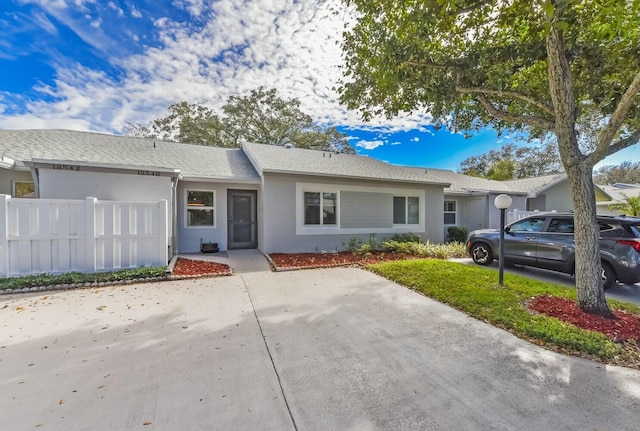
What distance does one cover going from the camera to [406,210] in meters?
11.5

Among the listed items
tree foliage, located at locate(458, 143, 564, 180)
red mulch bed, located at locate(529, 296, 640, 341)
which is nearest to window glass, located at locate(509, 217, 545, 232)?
red mulch bed, located at locate(529, 296, 640, 341)

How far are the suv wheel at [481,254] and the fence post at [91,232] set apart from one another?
10220mm

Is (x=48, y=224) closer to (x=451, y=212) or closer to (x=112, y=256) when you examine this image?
(x=112, y=256)

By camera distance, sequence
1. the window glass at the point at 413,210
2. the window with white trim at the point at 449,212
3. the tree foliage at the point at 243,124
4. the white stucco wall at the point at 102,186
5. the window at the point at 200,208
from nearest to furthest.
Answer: the white stucco wall at the point at 102,186
the window at the point at 200,208
the window glass at the point at 413,210
the window with white trim at the point at 449,212
the tree foliage at the point at 243,124

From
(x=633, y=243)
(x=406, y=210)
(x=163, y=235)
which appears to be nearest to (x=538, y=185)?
(x=406, y=210)

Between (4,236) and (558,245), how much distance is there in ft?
39.9

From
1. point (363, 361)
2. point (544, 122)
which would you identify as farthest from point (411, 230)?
point (363, 361)

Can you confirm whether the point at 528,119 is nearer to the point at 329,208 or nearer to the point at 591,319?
the point at 591,319

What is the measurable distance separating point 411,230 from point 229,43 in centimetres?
995

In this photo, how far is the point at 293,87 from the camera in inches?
450

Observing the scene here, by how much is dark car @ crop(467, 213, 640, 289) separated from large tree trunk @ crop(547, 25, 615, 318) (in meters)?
2.35

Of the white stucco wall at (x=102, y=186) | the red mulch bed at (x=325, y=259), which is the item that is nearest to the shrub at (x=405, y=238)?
the red mulch bed at (x=325, y=259)

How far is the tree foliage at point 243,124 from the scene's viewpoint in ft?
74.0

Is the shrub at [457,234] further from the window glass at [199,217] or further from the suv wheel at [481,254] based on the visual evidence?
the window glass at [199,217]
